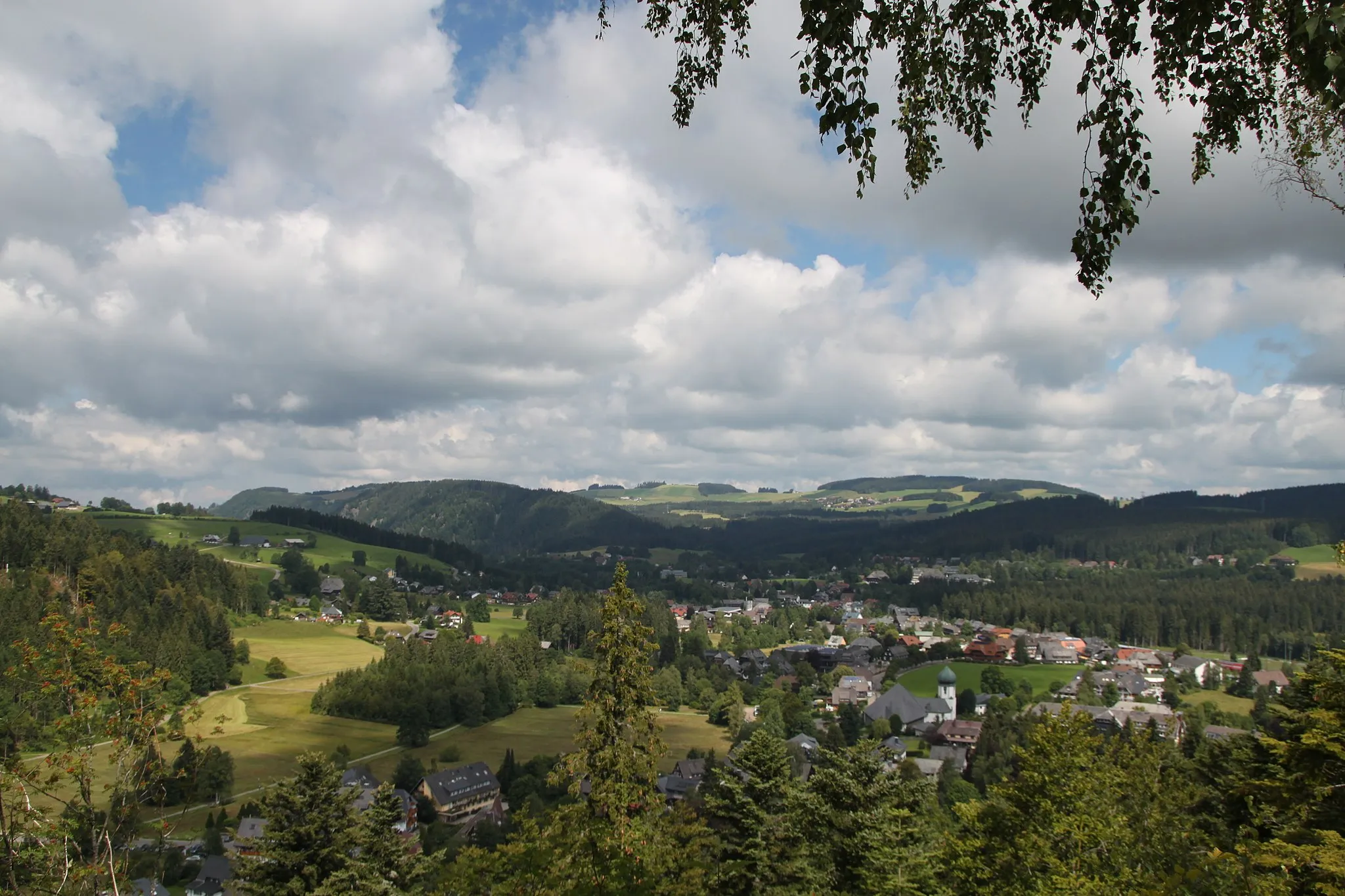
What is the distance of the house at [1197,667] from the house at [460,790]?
83.4 metres

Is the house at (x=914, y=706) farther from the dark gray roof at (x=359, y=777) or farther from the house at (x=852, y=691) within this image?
→ the dark gray roof at (x=359, y=777)

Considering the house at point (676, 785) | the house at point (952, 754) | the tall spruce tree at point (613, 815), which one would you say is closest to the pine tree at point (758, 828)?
the tall spruce tree at point (613, 815)

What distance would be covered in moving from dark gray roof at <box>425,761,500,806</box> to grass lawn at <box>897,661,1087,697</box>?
180 feet

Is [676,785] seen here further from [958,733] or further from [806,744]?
[958,733]

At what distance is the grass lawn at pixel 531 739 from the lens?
69.2m

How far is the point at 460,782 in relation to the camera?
59750 millimetres

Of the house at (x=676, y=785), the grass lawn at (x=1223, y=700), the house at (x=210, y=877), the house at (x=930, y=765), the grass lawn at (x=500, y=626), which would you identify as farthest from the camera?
the grass lawn at (x=500, y=626)

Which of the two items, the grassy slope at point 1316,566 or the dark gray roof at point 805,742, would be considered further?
the grassy slope at point 1316,566

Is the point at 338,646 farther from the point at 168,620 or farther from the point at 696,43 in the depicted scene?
the point at 696,43

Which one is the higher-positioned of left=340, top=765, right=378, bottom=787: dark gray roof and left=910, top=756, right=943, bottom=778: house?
left=340, top=765, right=378, bottom=787: dark gray roof

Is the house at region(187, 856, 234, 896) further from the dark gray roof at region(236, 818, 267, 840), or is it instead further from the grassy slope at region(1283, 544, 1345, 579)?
the grassy slope at region(1283, 544, 1345, 579)

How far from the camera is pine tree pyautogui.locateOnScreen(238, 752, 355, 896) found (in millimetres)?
22984

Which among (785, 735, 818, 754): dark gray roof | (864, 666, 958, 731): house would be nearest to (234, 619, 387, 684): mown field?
(785, 735, 818, 754): dark gray roof

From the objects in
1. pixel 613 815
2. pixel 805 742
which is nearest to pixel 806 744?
pixel 805 742
